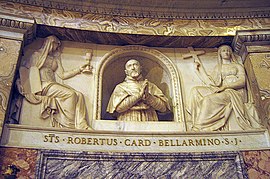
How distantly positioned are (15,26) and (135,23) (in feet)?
8.15

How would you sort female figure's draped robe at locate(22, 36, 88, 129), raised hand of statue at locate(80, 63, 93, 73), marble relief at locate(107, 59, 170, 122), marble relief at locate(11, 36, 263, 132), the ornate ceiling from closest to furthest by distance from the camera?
female figure's draped robe at locate(22, 36, 88, 129) < marble relief at locate(11, 36, 263, 132) < marble relief at locate(107, 59, 170, 122) < raised hand of statue at locate(80, 63, 93, 73) < the ornate ceiling

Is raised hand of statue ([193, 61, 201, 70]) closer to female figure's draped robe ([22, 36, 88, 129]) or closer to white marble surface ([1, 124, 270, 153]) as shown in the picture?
white marble surface ([1, 124, 270, 153])

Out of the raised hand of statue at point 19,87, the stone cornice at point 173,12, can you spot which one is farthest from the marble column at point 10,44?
the stone cornice at point 173,12

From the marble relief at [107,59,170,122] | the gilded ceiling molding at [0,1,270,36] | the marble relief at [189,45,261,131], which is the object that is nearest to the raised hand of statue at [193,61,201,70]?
the marble relief at [189,45,261,131]

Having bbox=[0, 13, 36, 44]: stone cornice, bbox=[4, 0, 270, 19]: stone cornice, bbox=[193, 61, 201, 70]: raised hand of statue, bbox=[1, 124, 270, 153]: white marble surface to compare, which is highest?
bbox=[4, 0, 270, 19]: stone cornice

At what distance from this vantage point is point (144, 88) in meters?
6.70

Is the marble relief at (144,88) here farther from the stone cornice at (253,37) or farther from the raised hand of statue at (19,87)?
the stone cornice at (253,37)

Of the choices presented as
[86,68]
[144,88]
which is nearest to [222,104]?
[144,88]

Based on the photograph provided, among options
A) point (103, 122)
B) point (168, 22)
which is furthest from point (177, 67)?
point (103, 122)

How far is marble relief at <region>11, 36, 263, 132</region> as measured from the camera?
6.56m

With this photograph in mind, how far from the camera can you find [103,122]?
658cm

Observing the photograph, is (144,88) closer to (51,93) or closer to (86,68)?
(86,68)

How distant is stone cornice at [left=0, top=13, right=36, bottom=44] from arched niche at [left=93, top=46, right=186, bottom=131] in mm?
1586

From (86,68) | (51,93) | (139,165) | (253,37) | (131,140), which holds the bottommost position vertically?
(139,165)
